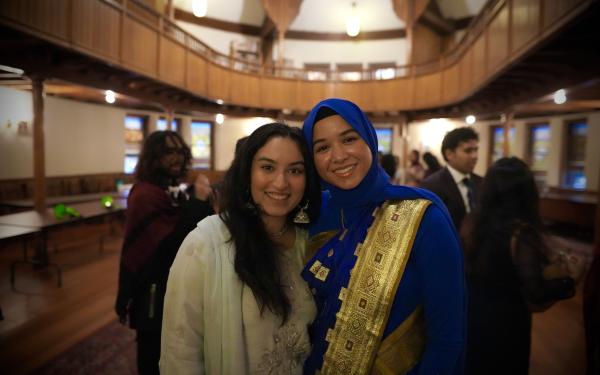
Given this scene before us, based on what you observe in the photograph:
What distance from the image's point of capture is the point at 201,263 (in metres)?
1.17

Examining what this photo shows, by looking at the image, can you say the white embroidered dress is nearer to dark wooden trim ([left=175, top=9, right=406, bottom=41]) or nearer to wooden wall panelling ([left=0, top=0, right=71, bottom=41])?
wooden wall panelling ([left=0, top=0, right=71, bottom=41])

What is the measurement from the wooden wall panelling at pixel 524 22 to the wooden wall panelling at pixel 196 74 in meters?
7.16

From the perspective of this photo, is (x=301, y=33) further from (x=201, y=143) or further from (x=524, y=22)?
(x=524, y=22)

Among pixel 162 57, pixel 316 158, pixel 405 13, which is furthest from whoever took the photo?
pixel 405 13

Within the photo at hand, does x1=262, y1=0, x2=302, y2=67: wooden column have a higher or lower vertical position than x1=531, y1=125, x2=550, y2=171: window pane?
higher

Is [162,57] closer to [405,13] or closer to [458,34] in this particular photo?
[405,13]

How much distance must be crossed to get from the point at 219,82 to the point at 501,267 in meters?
10.2

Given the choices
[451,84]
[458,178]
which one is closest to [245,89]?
[451,84]

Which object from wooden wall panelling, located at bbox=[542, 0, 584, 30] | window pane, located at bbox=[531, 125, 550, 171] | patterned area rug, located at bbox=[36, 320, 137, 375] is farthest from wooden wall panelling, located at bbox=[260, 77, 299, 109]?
patterned area rug, located at bbox=[36, 320, 137, 375]

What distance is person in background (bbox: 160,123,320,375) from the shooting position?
114 centimetres

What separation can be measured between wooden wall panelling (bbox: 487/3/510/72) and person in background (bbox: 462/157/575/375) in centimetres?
451

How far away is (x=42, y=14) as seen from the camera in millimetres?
4754

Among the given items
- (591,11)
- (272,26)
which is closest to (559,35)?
(591,11)

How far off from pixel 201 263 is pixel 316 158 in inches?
22.2
